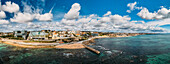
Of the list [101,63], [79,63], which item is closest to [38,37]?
[79,63]

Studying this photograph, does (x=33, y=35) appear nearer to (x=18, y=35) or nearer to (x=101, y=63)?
(x=18, y=35)

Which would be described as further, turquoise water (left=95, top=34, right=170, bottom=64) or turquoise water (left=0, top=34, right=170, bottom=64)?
turquoise water (left=95, top=34, right=170, bottom=64)

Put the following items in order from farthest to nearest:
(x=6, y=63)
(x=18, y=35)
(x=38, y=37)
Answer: (x=18, y=35)
(x=38, y=37)
(x=6, y=63)

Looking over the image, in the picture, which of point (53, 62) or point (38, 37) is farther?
point (38, 37)

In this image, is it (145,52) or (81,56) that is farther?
(145,52)

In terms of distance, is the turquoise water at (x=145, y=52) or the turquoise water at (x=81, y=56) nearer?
the turquoise water at (x=81, y=56)

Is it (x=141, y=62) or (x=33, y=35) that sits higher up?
(x=33, y=35)

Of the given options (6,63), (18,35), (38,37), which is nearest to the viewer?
(6,63)

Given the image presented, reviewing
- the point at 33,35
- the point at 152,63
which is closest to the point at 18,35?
the point at 33,35

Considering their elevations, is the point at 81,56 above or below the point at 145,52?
above

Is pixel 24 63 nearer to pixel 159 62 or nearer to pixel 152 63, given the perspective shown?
pixel 152 63
